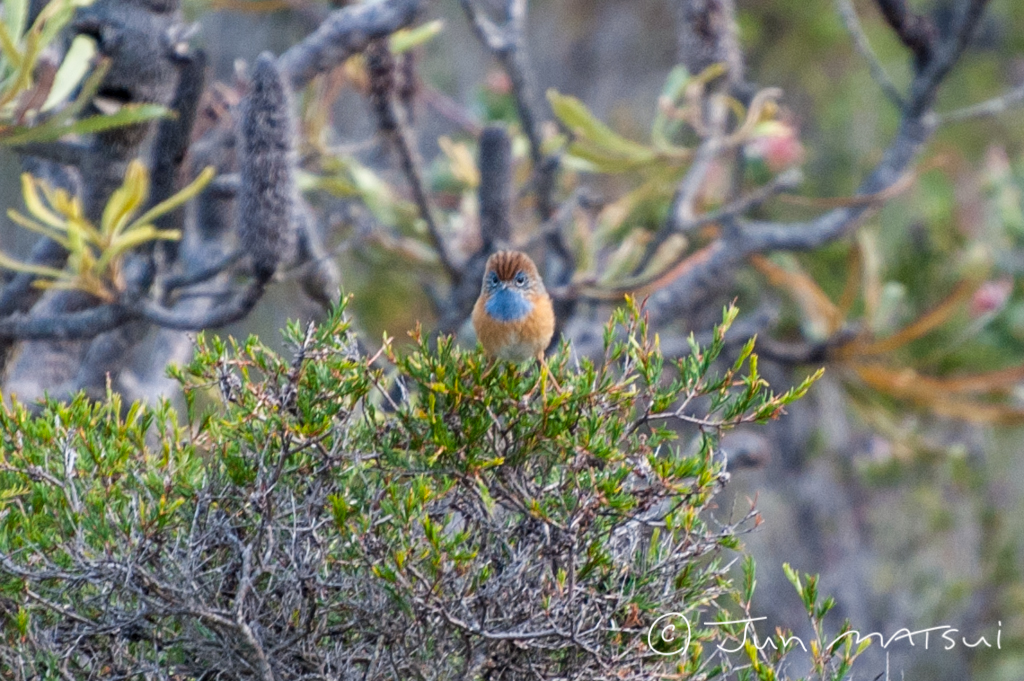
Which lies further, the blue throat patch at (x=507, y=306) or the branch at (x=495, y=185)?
the branch at (x=495, y=185)

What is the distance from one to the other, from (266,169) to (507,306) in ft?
2.46

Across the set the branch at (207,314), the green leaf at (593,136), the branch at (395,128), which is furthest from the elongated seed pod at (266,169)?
the green leaf at (593,136)

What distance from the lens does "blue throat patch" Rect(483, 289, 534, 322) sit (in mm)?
2303

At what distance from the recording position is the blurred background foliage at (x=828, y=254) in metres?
4.50

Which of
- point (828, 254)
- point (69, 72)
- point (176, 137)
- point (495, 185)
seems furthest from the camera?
point (828, 254)

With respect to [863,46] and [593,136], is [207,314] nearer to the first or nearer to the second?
[593,136]

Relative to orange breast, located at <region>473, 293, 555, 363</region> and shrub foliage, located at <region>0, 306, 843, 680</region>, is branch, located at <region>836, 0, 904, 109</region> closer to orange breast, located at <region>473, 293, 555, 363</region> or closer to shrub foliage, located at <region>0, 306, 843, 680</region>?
orange breast, located at <region>473, 293, 555, 363</region>

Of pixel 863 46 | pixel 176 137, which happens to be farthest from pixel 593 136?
pixel 176 137

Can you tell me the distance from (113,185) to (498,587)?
1.89 meters

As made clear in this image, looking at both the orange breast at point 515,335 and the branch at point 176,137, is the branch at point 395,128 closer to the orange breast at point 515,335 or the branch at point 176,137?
the branch at point 176,137

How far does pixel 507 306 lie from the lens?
2.35m

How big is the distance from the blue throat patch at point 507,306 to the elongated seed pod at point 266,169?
628 mm

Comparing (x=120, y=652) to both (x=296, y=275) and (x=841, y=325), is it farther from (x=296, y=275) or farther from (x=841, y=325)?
(x=841, y=325)

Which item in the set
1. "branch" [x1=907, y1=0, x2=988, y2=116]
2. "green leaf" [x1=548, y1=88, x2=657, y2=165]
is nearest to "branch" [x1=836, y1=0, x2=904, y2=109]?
"branch" [x1=907, y1=0, x2=988, y2=116]
